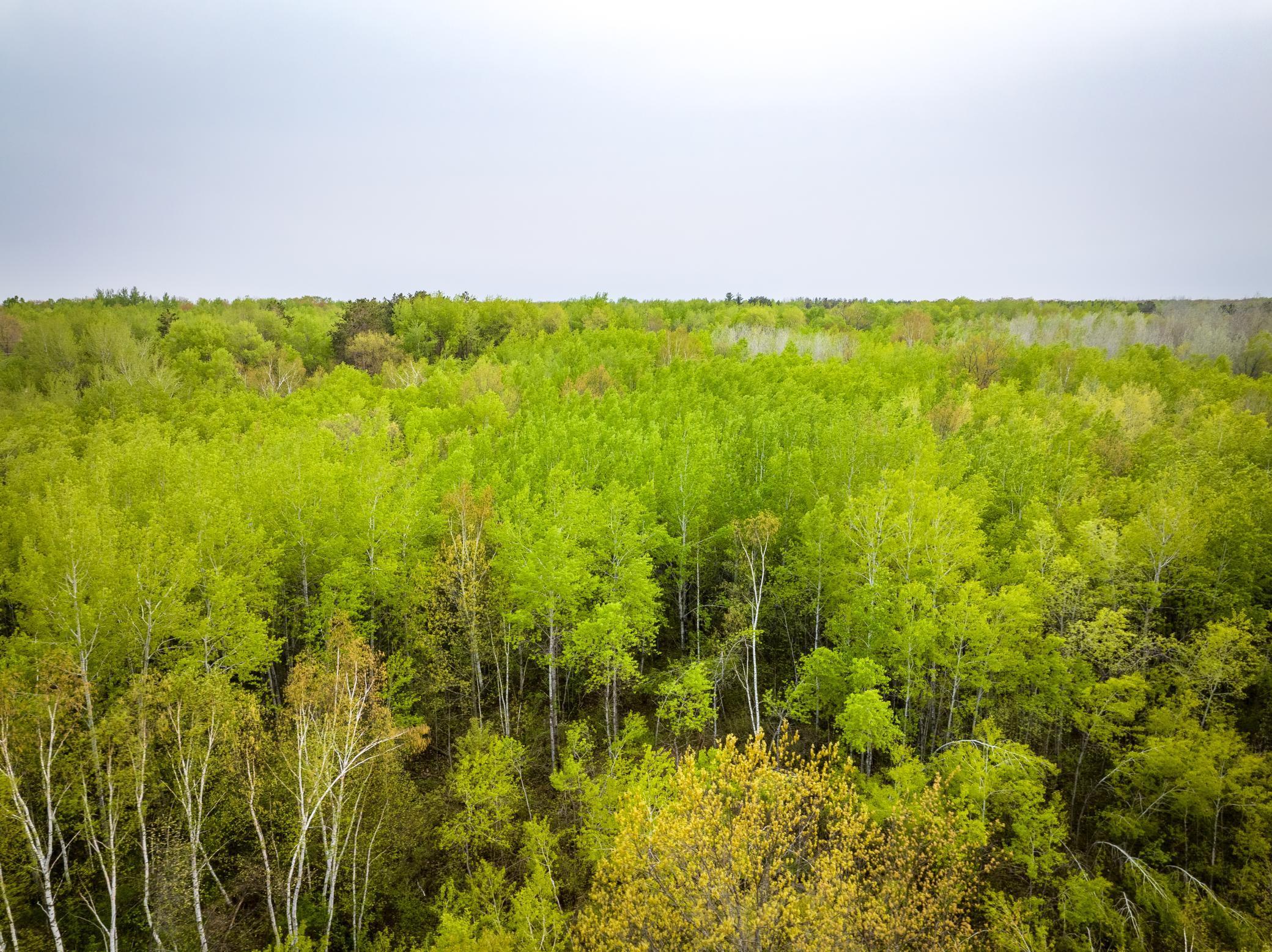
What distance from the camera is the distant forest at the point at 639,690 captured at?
17.8 m

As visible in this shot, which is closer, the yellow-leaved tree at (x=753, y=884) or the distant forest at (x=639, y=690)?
the yellow-leaved tree at (x=753, y=884)

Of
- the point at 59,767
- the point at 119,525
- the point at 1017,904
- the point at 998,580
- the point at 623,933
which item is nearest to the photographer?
the point at 623,933

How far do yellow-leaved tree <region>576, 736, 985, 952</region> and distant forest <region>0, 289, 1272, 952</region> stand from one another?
18 centimetres

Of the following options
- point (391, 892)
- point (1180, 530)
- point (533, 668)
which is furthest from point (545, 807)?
point (1180, 530)

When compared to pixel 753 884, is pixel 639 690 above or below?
below

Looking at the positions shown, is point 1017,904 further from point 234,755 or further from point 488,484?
point 488,484

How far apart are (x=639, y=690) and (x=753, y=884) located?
18.8 metres

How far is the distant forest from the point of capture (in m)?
17.8

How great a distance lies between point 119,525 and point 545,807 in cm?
2161

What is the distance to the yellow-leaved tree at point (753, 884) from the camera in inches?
547

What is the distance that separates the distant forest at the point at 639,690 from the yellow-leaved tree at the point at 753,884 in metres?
0.18

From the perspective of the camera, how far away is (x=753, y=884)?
1465 centimetres

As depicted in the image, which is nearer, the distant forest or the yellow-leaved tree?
the yellow-leaved tree

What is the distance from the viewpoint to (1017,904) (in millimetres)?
17531
